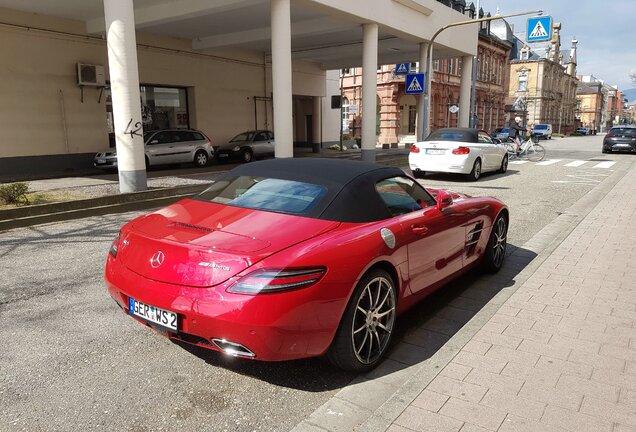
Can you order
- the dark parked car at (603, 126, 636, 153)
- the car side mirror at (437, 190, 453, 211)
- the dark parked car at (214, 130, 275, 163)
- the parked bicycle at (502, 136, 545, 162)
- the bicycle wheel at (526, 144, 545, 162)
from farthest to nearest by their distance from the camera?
1. the dark parked car at (603, 126, 636, 153)
2. the parked bicycle at (502, 136, 545, 162)
3. the bicycle wheel at (526, 144, 545, 162)
4. the dark parked car at (214, 130, 275, 163)
5. the car side mirror at (437, 190, 453, 211)

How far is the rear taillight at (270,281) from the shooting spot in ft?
8.70

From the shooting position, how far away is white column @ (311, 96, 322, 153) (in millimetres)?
29062

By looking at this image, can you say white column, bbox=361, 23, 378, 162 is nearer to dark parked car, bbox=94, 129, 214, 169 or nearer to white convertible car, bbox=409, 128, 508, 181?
white convertible car, bbox=409, 128, 508, 181

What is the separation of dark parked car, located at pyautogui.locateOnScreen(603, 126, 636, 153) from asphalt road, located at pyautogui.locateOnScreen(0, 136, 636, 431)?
26.7 metres

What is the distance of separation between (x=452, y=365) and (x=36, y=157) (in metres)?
16.7

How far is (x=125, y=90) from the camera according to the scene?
10523mm

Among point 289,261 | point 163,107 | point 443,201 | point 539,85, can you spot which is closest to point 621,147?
point 163,107

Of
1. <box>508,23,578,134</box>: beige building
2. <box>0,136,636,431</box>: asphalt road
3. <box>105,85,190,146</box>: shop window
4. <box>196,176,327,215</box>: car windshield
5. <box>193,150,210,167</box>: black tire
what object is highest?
<box>508,23,578,134</box>: beige building

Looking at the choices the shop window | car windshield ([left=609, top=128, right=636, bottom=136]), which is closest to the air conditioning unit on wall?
the shop window

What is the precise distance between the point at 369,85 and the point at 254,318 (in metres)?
17.0

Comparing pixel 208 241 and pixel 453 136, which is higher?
pixel 453 136

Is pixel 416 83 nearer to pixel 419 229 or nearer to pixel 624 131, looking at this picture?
pixel 624 131

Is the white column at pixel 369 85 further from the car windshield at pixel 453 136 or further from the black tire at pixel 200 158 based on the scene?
the black tire at pixel 200 158

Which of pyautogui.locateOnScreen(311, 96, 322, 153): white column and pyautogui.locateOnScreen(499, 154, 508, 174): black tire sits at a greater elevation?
pyautogui.locateOnScreen(311, 96, 322, 153): white column
